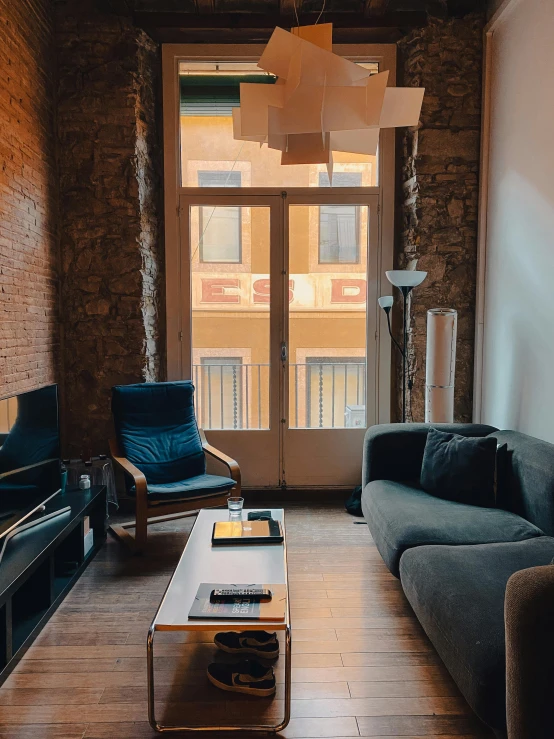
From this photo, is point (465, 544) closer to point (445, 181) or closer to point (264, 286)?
point (264, 286)

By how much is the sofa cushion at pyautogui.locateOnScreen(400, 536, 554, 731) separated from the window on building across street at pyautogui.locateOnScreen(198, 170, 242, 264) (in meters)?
2.74

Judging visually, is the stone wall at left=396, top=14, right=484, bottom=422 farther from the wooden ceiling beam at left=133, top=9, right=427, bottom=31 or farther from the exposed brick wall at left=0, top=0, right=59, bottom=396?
the exposed brick wall at left=0, top=0, right=59, bottom=396

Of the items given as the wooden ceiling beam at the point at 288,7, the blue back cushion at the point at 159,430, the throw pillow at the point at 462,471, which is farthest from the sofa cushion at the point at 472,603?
the wooden ceiling beam at the point at 288,7

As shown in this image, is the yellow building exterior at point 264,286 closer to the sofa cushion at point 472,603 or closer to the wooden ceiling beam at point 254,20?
the wooden ceiling beam at point 254,20

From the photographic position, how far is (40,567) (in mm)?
2490

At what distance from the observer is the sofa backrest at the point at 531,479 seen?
255cm

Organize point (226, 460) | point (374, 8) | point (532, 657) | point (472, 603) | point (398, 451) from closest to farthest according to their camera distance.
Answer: point (532, 657), point (472, 603), point (398, 451), point (226, 460), point (374, 8)

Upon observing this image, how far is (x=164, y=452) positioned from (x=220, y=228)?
69.6 inches

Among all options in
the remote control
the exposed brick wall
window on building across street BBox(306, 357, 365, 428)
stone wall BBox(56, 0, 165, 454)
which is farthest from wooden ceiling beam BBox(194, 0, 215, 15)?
the remote control

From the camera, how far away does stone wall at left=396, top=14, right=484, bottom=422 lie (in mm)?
3992

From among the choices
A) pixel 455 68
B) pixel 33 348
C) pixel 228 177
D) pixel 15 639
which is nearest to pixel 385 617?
pixel 15 639

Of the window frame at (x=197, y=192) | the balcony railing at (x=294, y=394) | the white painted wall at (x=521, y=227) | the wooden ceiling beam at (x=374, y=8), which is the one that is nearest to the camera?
the white painted wall at (x=521, y=227)

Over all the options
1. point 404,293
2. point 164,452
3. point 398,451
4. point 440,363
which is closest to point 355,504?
point 398,451

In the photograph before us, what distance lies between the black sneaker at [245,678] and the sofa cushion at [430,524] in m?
0.76
